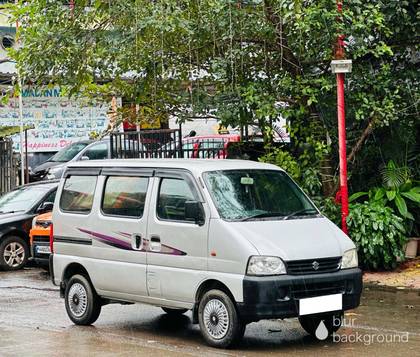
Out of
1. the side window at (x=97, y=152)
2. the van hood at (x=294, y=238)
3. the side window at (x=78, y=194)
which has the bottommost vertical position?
the van hood at (x=294, y=238)

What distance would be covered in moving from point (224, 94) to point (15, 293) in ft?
15.1

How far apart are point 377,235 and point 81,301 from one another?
4.91 meters

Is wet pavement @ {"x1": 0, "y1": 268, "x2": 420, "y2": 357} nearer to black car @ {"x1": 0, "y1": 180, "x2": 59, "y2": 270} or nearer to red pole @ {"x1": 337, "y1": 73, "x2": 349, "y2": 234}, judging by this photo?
red pole @ {"x1": 337, "y1": 73, "x2": 349, "y2": 234}

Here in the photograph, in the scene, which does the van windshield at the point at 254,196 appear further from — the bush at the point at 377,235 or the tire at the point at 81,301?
the bush at the point at 377,235

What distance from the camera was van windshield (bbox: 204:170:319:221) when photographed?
920 centimetres

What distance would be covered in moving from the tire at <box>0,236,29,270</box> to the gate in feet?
21.8

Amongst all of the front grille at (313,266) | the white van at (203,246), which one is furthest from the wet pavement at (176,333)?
the front grille at (313,266)

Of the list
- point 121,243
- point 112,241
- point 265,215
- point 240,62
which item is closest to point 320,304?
point 265,215

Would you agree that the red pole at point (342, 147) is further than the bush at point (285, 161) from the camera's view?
No

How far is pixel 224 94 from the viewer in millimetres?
14367

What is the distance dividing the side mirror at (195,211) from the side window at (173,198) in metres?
0.21

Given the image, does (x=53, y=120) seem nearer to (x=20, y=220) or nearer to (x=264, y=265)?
(x=20, y=220)

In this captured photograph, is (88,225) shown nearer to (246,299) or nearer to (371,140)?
(246,299)

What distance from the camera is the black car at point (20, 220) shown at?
1636cm
